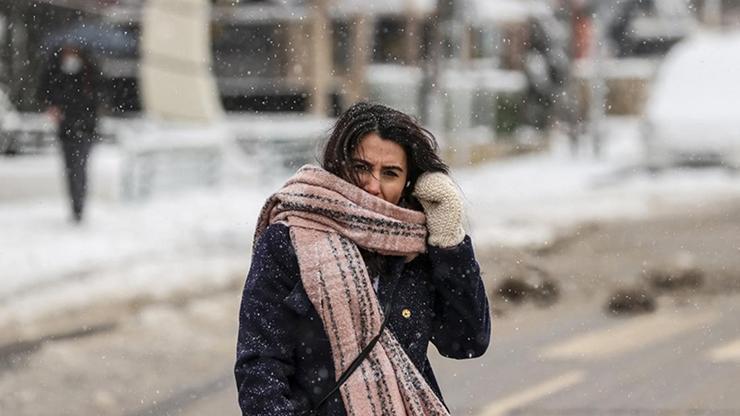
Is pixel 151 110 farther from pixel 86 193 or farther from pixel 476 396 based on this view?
pixel 476 396

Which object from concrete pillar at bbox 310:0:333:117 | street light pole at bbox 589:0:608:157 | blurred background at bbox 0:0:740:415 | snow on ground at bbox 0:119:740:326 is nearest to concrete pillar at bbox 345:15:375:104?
blurred background at bbox 0:0:740:415

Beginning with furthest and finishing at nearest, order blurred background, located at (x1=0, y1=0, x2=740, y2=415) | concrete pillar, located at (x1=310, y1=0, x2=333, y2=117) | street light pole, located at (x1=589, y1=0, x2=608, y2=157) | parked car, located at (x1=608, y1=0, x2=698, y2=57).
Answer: parked car, located at (x1=608, y1=0, x2=698, y2=57), street light pole, located at (x1=589, y1=0, x2=608, y2=157), concrete pillar, located at (x1=310, y1=0, x2=333, y2=117), blurred background, located at (x1=0, y1=0, x2=740, y2=415)

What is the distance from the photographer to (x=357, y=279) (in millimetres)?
2893

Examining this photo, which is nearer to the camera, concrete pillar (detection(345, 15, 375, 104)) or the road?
the road

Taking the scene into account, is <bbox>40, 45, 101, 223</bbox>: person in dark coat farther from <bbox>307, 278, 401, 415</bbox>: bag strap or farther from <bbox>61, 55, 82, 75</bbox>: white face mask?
<bbox>307, 278, 401, 415</bbox>: bag strap

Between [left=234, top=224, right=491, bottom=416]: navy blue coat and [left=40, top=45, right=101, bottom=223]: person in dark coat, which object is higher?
[left=234, top=224, right=491, bottom=416]: navy blue coat

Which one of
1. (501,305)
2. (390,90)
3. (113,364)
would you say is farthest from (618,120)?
(113,364)

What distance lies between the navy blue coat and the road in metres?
4.33

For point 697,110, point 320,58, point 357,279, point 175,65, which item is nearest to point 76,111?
point 175,65

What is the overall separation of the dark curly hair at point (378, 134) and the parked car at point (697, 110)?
20552mm

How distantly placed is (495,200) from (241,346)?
17.4m

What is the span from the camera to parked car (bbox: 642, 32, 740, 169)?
2309 cm

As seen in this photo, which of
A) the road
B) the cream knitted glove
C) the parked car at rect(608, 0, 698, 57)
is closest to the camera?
the cream knitted glove

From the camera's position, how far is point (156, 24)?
2128cm
